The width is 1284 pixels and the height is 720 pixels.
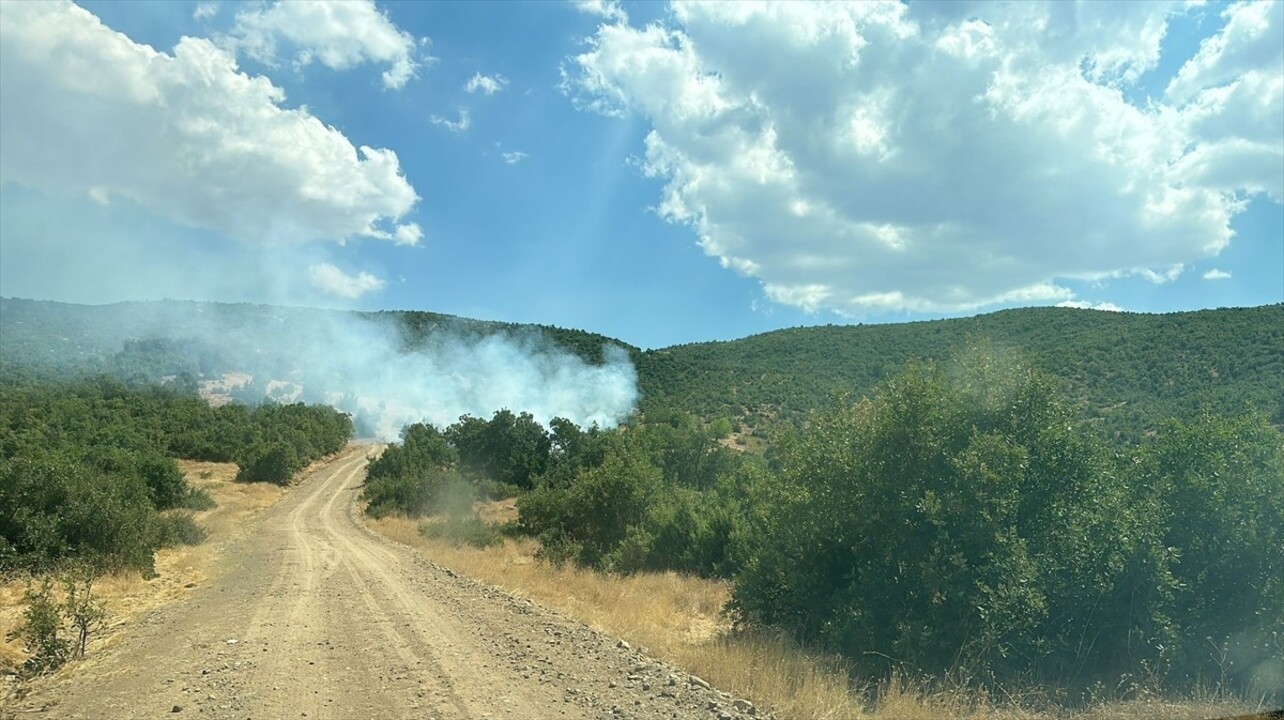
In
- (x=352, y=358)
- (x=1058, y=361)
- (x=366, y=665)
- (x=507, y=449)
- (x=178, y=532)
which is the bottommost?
(x=178, y=532)

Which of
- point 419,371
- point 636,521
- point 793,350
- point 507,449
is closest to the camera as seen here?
point 636,521

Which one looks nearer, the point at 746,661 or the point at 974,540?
the point at 746,661

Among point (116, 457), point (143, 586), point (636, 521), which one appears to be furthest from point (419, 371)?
point (143, 586)

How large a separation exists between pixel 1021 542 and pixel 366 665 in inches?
322

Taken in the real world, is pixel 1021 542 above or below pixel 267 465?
above

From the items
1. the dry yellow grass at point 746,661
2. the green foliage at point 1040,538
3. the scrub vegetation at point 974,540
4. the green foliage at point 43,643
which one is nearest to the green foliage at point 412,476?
the scrub vegetation at point 974,540

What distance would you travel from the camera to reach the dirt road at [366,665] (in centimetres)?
712

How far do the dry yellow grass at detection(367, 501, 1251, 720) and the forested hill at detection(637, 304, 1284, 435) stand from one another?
15.2 metres

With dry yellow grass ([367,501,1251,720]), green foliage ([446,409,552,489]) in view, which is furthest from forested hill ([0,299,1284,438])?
green foliage ([446,409,552,489])

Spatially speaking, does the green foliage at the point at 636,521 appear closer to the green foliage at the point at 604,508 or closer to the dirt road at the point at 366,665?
the green foliage at the point at 604,508

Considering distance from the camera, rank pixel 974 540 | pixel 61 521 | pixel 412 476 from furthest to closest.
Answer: pixel 412 476 → pixel 61 521 → pixel 974 540

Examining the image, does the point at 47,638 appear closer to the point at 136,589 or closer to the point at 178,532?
the point at 136,589

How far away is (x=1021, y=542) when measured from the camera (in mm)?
8789

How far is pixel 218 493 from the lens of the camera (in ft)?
134
